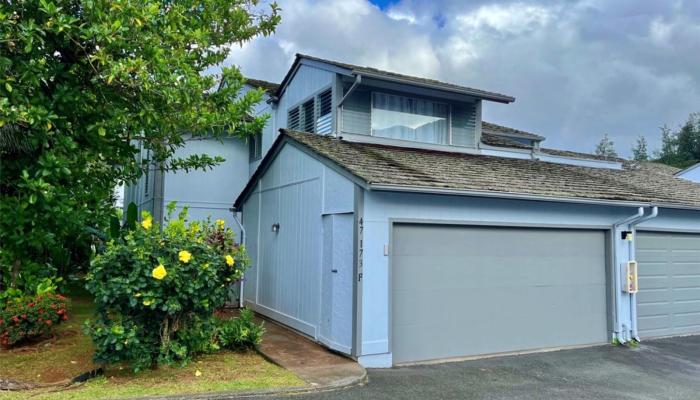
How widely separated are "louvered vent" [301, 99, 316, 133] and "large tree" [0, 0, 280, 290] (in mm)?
3375

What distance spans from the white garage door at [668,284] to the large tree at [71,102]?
952 centimetres

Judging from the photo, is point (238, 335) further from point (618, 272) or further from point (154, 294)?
point (618, 272)

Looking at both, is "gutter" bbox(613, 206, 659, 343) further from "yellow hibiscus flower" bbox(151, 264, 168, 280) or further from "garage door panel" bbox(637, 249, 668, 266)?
"yellow hibiscus flower" bbox(151, 264, 168, 280)

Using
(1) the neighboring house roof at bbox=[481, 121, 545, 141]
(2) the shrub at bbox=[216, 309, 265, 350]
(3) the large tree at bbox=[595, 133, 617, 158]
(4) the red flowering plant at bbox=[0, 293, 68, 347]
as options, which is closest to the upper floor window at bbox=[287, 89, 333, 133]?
(2) the shrub at bbox=[216, 309, 265, 350]

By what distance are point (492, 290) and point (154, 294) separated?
220 inches

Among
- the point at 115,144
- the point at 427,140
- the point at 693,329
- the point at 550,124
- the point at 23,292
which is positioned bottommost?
the point at 693,329

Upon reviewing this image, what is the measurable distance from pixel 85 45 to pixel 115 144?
2.15 meters

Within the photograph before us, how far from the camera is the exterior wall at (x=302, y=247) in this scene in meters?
7.74

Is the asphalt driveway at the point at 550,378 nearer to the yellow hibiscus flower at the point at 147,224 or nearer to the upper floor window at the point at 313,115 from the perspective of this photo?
the yellow hibiscus flower at the point at 147,224

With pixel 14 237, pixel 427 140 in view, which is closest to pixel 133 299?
pixel 14 237

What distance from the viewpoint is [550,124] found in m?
34.2

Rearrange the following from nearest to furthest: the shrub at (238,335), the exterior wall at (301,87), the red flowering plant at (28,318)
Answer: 1. the red flowering plant at (28,318)
2. the shrub at (238,335)
3. the exterior wall at (301,87)

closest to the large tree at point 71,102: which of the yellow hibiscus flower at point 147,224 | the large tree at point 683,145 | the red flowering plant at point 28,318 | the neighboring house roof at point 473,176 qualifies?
the red flowering plant at point 28,318

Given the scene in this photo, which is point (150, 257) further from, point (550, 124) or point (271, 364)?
point (550, 124)
